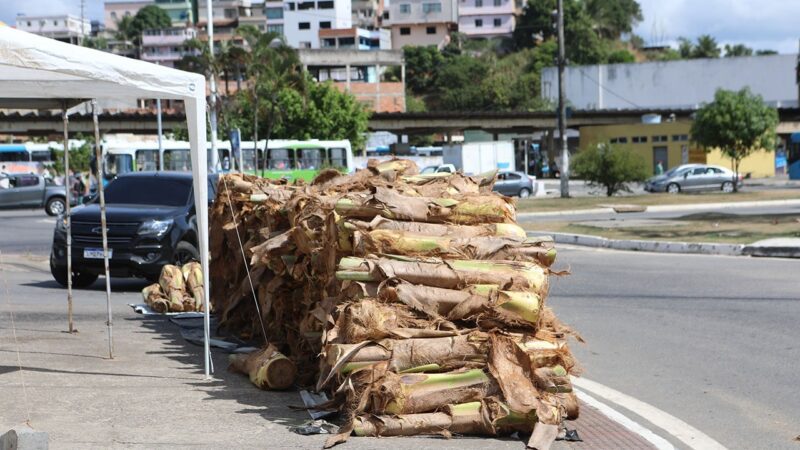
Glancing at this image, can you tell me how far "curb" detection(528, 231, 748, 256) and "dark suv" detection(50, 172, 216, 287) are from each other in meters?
10.3

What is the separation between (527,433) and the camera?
7.53 meters

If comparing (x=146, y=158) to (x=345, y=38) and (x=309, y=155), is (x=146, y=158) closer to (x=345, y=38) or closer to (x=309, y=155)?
(x=309, y=155)

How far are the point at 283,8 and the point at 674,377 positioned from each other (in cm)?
13641

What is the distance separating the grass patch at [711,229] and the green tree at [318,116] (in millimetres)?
45371

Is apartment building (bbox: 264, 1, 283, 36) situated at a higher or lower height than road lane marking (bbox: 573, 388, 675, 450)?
higher

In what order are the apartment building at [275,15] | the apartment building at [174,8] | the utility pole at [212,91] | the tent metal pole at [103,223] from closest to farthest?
the tent metal pole at [103,223] → the utility pole at [212,91] → the apartment building at [275,15] → the apartment building at [174,8]

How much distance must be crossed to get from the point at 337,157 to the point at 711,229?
33089 millimetres

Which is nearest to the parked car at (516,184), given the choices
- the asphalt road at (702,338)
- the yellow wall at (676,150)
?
the yellow wall at (676,150)

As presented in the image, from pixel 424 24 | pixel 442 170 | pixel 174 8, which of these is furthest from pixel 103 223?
pixel 174 8

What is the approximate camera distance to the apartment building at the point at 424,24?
152 m

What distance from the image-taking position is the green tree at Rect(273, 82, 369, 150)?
76.2 meters

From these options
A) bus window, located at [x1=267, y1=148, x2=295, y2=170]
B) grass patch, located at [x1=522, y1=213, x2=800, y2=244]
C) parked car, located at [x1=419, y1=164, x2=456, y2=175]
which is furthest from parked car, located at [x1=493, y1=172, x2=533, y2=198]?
grass patch, located at [x1=522, y1=213, x2=800, y2=244]

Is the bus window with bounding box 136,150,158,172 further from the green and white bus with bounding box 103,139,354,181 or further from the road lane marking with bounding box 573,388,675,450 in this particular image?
the road lane marking with bounding box 573,388,675,450

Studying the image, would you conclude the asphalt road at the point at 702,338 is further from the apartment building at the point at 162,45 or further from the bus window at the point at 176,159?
the apartment building at the point at 162,45
